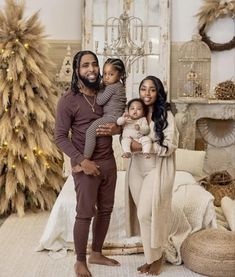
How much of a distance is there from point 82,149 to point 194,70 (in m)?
2.76

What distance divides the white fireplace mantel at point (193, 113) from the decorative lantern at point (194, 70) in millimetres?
157

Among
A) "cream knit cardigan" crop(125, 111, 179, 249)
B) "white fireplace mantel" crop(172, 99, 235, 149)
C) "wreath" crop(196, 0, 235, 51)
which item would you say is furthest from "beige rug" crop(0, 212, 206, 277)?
"wreath" crop(196, 0, 235, 51)

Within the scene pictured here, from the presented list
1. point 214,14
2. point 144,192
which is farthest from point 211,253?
point 214,14

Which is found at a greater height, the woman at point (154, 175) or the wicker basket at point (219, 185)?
the woman at point (154, 175)

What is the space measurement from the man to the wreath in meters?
2.70

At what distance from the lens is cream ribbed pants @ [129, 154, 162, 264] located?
351 cm

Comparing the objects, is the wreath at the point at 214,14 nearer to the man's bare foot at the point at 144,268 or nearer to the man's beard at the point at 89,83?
the man's beard at the point at 89,83

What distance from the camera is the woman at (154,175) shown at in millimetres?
3412

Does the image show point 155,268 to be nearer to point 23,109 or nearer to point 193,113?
point 23,109

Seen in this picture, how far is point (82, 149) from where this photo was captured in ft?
11.4

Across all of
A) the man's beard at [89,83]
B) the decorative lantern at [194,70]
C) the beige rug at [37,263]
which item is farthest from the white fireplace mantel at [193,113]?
the man's beard at [89,83]

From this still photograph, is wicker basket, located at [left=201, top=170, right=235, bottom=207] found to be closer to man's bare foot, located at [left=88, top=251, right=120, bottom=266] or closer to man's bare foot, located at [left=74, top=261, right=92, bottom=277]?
man's bare foot, located at [left=88, top=251, right=120, bottom=266]

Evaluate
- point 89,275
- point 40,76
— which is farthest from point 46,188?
point 89,275

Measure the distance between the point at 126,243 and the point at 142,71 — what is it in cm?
233
